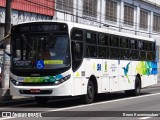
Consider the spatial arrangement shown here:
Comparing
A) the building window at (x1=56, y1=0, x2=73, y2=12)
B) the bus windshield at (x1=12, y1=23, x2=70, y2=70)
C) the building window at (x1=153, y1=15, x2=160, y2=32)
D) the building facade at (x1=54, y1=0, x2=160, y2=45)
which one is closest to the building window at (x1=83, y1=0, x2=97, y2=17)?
the building facade at (x1=54, y1=0, x2=160, y2=45)

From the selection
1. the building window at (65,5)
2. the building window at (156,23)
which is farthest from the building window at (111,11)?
the building window at (156,23)

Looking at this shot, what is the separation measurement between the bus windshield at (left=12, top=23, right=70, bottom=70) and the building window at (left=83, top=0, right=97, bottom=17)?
2039 centimetres

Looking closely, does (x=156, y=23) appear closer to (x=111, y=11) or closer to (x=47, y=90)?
(x=111, y=11)

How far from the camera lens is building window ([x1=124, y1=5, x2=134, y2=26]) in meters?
45.5

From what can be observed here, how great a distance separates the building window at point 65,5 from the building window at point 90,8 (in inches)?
90.3

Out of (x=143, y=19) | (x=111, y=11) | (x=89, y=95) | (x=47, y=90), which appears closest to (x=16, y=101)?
(x=47, y=90)

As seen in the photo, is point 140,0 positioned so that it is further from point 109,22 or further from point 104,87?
point 104,87

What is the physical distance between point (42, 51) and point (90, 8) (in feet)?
72.3

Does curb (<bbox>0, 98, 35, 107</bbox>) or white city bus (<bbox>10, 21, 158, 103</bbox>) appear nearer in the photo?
white city bus (<bbox>10, 21, 158, 103</bbox>)

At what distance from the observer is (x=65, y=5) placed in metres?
34.7

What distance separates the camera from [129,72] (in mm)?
23172

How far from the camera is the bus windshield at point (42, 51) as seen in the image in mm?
16953

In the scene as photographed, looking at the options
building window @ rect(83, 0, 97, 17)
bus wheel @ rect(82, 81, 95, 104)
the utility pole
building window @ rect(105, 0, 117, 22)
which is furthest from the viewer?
building window @ rect(105, 0, 117, 22)

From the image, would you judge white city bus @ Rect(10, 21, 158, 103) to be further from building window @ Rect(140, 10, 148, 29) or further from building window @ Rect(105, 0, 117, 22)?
building window @ Rect(140, 10, 148, 29)
